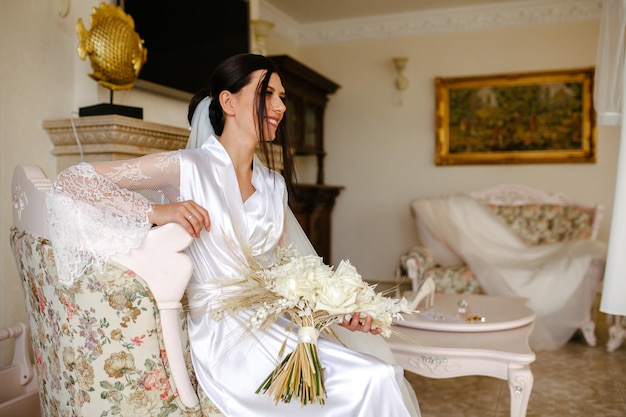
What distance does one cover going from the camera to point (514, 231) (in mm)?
5020

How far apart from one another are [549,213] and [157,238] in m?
4.54

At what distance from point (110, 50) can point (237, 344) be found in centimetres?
172

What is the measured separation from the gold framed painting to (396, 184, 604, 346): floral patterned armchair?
85 centimetres

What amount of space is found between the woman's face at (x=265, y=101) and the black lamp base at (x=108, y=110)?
107 centimetres

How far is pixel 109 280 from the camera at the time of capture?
1241 mm

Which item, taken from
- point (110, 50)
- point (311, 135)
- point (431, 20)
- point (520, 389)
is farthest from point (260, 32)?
point (520, 389)

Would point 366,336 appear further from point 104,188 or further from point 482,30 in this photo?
point 482,30

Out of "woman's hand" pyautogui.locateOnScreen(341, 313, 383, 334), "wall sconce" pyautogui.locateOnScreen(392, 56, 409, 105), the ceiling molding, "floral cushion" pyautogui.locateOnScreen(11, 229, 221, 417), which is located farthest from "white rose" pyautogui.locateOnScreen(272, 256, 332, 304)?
"wall sconce" pyautogui.locateOnScreen(392, 56, 409, 105)

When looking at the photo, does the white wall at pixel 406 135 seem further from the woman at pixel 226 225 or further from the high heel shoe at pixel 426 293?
the woman at pixel 226 225

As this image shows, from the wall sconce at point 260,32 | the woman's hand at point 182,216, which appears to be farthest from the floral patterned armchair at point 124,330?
the wall sconce at point 260,32

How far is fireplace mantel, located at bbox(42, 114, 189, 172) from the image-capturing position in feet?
8.47

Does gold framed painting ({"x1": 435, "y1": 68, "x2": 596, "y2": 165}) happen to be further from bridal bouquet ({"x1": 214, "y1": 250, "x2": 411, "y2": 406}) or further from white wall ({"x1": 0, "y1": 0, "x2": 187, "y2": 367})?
bridal bouquet ({"x1": 214, "y1": 250, "x2": 411, "y2": 406})

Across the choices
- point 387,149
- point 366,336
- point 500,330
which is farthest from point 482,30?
point 366,336

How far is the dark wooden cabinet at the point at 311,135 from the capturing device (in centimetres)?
547
